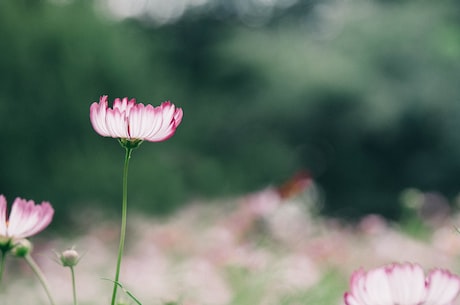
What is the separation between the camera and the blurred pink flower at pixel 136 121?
59 centimetres

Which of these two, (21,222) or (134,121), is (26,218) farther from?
(134,121)

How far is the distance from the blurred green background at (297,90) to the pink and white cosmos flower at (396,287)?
4.37 metres

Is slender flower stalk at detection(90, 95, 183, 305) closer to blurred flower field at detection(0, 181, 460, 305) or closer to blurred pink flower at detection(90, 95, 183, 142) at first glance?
blurred pink flower at detection(90, 95, 183, 142)

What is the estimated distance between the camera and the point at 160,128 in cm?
59

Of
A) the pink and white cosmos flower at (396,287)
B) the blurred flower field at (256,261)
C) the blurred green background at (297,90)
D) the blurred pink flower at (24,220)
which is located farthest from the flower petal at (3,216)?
the blurred green background at (297,90)

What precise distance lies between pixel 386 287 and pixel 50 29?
4.47m

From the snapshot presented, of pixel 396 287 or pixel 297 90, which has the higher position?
pixel 297 90

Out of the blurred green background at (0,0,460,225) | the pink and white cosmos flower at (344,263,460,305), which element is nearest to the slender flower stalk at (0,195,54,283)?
the pink and white cosmos flower at (344,263,460,305)

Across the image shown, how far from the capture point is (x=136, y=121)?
593 millimetres

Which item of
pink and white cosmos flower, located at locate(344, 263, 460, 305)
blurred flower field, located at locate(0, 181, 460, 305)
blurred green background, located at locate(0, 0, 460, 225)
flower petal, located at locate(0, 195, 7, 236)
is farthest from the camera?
blurred green background, located at locate(0, 0, 460, 225)

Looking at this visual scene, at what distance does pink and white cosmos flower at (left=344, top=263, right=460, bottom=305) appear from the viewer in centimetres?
42

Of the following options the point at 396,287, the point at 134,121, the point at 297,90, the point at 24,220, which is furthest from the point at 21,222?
the point at 297,90

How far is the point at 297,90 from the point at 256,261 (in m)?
6.69

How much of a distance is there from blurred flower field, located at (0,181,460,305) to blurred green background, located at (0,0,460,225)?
2568 millimetres
